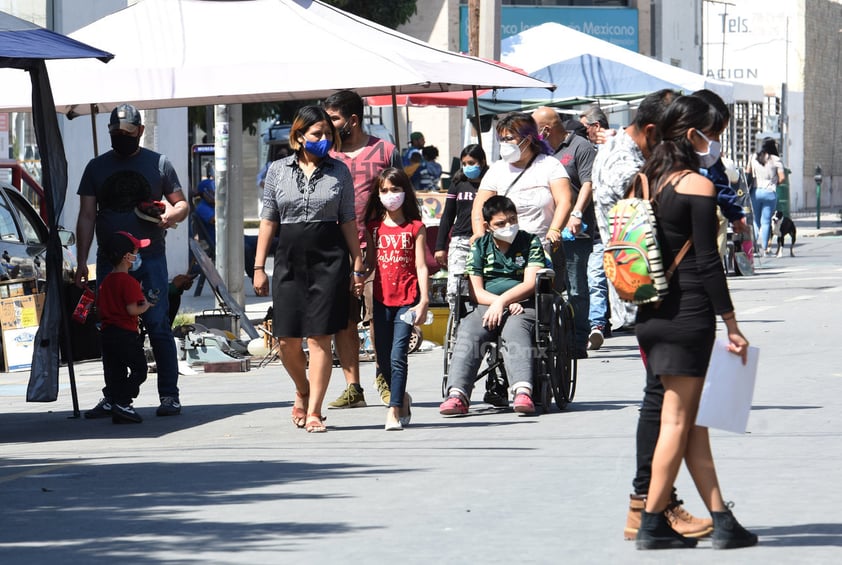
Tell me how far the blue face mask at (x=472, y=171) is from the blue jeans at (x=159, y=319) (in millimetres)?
2901

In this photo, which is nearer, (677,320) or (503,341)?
(677,320)

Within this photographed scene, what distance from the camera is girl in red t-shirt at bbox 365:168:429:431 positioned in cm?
1023

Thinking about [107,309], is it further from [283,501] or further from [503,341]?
[283,501]

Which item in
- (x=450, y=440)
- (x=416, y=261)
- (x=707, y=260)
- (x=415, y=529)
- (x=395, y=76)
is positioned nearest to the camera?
(x=707, y=260)

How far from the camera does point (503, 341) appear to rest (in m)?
11.0

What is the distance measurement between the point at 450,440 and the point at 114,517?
9.14 feet

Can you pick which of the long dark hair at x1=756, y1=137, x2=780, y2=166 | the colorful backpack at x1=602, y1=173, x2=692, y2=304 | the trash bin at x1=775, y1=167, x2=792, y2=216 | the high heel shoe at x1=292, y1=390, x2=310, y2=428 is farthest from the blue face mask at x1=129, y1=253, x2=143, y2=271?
the trash bin at x1=775, y1=167, x2=792, y2=216

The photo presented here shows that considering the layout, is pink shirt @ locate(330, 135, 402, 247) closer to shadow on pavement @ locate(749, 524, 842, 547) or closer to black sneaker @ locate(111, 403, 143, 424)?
black sneaker @ locate(111, 403, 143, 424)

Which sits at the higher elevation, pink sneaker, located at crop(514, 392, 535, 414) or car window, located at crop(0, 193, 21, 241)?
car window, located at crop(0, 193, 21, 241)

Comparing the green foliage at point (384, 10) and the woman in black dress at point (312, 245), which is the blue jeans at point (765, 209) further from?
the woman in black dress at point (312, 245)

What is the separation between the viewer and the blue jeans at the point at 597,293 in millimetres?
15508

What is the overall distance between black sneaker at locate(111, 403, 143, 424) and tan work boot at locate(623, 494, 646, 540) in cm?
491

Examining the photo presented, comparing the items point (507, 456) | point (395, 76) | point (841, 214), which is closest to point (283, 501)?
point (507, 456)

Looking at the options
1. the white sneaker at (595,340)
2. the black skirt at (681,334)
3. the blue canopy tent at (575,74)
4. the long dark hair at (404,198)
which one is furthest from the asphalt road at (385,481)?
the blue canopy tent at (575,74)
